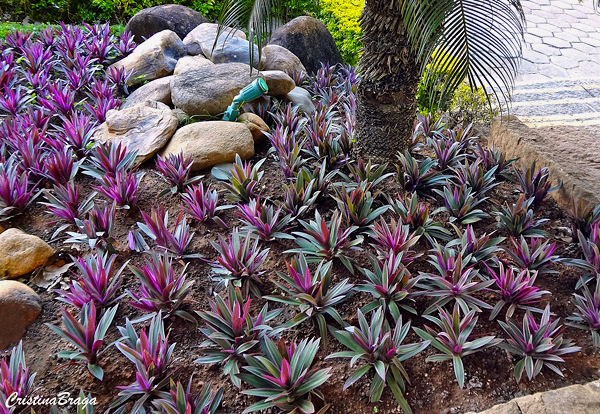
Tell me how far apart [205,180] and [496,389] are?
2.25 metres

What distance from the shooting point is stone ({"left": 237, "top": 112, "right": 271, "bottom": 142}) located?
137 inches

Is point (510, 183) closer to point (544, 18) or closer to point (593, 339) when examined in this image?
point (593, 339)

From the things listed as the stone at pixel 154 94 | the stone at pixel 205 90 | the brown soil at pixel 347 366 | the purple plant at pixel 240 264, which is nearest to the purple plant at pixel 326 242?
the brown soil at pixel 347 366

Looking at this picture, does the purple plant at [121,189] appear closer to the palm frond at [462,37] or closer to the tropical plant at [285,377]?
the tropical plant at [285,377]

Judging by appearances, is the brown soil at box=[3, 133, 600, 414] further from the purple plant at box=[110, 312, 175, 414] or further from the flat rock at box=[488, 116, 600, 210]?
the flat rock at box=[488, 116, 600, 210]

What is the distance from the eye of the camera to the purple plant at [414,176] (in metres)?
2.91

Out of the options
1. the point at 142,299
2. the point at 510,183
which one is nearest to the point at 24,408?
the point at 142,299

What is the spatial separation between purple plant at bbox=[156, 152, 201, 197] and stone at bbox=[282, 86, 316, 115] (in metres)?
1.42

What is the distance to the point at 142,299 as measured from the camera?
2.05 m

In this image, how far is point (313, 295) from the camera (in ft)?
6.84

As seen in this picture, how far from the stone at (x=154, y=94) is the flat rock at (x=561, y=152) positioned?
9.67 feet

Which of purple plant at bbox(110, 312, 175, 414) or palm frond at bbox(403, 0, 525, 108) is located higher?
palm frond at bbox(403, 0, 525, 108)

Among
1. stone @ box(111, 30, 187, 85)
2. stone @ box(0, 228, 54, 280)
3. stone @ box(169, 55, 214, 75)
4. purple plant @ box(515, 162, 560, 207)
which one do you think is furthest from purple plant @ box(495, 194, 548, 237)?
stone @ box(111, 30, 187, 85)

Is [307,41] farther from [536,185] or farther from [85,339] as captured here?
[85,339]
